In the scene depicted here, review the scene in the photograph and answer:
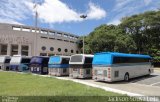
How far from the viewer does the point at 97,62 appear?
59.6ft

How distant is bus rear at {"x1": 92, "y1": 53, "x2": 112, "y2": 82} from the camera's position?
55.8 ft

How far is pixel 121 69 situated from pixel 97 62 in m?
2.07

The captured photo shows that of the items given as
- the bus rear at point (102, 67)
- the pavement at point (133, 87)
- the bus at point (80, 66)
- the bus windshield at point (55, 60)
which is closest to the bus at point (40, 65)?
the bus windshield at point (55, 60)

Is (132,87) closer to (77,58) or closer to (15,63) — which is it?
(77,58)

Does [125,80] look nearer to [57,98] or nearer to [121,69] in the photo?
[121,69]

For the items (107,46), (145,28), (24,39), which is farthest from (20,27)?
(145,28)

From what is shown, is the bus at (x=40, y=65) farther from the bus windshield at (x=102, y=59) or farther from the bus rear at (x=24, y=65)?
the bus windshield at (x=102, y=59)

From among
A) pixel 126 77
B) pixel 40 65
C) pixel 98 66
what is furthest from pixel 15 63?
pixel 126 77

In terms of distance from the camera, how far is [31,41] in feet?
223

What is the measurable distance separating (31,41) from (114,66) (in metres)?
54.2

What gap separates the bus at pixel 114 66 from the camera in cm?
1706

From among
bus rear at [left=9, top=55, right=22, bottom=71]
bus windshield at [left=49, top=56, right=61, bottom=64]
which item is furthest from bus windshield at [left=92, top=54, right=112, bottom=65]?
bus rear at [left=9, top=55, right=22, bottom=71]

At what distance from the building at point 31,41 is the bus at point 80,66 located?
3814cm

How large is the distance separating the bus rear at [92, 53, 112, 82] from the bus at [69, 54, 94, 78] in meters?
1.95
